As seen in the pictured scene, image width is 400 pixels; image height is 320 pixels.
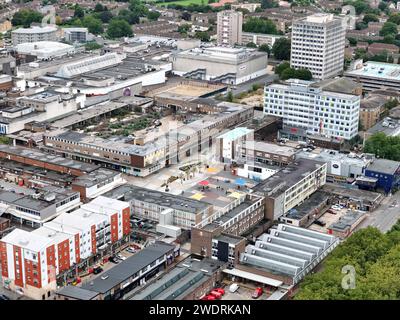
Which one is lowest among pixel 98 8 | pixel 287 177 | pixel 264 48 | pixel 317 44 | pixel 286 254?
pixel 286 254

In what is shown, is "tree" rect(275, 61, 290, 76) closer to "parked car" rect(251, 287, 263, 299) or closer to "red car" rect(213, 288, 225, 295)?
"parked car" rect(251, 287, 263, 299)

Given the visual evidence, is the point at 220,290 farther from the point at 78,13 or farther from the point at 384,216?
the point at 78,13

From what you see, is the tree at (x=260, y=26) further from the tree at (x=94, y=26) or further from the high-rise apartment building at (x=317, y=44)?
→ the high-rise apartment building at (x=317, y=44)

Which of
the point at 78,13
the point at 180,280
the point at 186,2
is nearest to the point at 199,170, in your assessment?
the point at 180,280

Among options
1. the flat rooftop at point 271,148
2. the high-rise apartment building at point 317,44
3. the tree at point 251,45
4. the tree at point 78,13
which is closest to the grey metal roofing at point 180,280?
the flat rooftop at point 271,148

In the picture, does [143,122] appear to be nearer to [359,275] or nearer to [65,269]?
[65,269]
